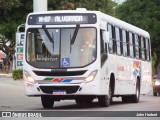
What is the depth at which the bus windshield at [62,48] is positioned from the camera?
19.7m

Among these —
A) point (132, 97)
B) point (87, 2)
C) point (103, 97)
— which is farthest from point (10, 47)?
point (103, 97)

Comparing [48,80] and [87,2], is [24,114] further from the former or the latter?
[87,2]

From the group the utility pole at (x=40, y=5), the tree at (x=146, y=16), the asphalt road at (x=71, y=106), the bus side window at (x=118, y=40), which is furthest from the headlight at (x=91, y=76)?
the tree at (x=146, y=16)

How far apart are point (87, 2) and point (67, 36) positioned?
28718mm

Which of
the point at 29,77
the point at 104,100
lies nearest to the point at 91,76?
the point at 104,100

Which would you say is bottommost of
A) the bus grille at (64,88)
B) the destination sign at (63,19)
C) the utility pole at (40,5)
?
the bus grille at (64,88)

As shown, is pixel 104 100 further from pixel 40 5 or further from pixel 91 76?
pixel 40 5

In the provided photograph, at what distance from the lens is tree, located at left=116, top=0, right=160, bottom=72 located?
59.7 m

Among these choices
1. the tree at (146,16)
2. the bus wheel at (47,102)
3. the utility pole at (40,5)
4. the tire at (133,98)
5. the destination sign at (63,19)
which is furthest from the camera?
the tree at (146,16)

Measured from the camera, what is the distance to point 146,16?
60.3m

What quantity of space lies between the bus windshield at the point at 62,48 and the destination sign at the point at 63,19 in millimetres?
248

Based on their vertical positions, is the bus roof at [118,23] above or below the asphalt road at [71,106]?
above

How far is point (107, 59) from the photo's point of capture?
69.0 feet

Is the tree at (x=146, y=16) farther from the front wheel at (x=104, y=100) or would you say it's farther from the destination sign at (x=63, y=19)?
the destination sign at (x=63, y=19)
